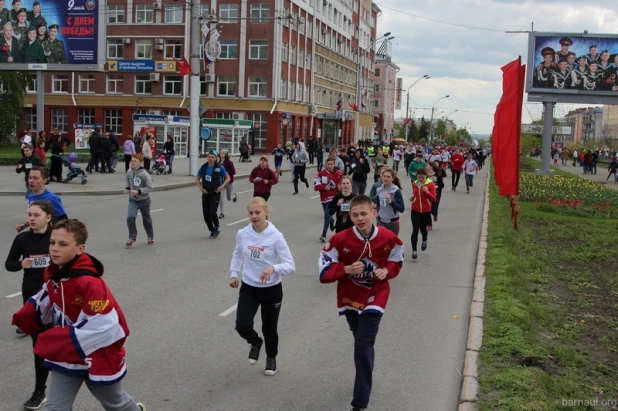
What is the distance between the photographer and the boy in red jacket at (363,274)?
17.9 ft

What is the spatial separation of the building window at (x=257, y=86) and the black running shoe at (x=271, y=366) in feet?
181

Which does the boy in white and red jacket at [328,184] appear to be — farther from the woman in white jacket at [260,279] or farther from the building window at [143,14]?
the building window at [143,14]

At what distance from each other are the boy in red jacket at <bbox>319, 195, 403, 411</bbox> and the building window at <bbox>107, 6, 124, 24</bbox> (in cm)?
6019

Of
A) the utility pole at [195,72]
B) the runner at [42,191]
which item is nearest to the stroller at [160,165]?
the utility pole at [195,72]

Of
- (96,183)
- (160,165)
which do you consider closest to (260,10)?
(160,165)

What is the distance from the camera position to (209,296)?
31.4 feet

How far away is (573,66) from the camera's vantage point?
48.2 metres

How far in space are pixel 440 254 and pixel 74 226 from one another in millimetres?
10334

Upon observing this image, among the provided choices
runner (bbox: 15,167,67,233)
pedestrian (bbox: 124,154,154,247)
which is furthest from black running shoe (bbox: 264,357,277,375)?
pedestrian (bbox: 124,154,154,247)

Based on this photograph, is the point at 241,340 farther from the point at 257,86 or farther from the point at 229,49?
the point at 229,49

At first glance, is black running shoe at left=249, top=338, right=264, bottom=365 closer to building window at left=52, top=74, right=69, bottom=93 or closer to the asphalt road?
the asphalt road

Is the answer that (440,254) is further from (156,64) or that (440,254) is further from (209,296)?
(156,64)

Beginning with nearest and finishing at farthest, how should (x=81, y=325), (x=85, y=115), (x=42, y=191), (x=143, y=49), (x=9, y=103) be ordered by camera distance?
(x=81, y=325), (x=42, y=191), (x=9, y=103), (x=143, y=49), (x=85, y=115)

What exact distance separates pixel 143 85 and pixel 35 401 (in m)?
58.1
